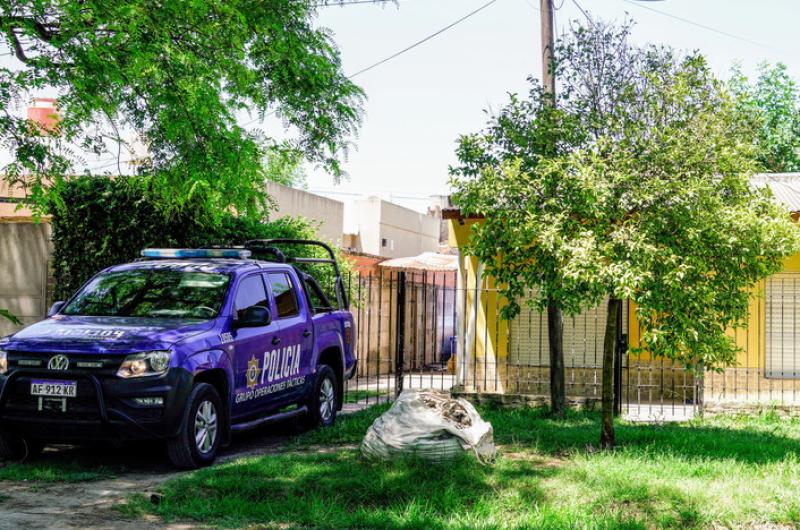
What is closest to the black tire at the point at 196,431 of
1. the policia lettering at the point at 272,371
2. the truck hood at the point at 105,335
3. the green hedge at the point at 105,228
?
the policia lettering at the point at 272,371

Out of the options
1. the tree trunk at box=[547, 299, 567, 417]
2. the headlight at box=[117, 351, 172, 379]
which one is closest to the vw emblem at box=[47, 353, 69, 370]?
the headlight at box=[117, 351, 172, 379]

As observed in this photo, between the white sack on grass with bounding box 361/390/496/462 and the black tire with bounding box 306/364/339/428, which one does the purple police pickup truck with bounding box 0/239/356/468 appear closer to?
the black tire with bounding box 306/364/339/428

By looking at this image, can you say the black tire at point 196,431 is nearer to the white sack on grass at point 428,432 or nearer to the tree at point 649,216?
the white sack on grass at point 428,432

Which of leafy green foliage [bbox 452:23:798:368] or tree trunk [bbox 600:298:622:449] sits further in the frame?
tree trunk [bbox 600:298:622:449]

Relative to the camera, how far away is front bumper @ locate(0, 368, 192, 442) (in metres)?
7.46

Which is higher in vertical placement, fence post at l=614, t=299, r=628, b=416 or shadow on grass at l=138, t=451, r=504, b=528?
fence post at l=614, t=299, r=628, b=416

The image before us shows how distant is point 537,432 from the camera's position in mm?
10102

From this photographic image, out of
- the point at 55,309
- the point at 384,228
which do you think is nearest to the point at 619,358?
the point at 55,309

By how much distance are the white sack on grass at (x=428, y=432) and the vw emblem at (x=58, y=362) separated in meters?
2.69

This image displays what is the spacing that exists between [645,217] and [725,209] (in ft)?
2.47

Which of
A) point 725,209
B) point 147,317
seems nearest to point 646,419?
point 725,209

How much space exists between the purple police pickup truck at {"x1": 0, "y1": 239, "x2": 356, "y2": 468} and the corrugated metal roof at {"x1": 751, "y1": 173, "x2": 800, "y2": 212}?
8230 mm

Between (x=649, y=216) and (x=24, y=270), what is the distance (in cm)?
980

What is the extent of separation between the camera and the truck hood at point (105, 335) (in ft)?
25.0
